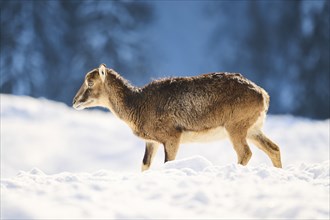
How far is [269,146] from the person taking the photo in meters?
11.0

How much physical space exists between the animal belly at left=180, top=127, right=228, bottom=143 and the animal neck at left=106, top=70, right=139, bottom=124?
4.90 ft

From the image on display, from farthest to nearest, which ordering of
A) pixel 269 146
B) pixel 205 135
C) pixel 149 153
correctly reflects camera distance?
1. pixel 149 153
2. pixel 269 146
3. pixel 205 135

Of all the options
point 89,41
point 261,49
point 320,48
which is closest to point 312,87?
point 320,48

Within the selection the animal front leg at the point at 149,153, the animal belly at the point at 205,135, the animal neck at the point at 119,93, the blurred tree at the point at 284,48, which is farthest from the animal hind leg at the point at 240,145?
the blurred tree at the point at 284,48

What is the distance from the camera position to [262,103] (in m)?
10.8

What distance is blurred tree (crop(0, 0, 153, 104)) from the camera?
61125 mm

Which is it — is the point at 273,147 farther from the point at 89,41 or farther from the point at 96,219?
the point at 89,41

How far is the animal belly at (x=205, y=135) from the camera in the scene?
10.8 m

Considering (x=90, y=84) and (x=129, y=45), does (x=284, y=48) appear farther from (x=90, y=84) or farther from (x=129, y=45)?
(x=90, y=84)

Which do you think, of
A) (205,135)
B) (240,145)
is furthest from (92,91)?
(240,145)

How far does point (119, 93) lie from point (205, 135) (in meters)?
2.17

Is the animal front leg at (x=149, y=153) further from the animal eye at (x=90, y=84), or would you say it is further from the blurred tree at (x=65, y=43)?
the blurred tree at (x=65, y=43)

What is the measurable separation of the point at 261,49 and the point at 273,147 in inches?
2271

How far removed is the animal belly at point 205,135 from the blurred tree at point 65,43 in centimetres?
5021
